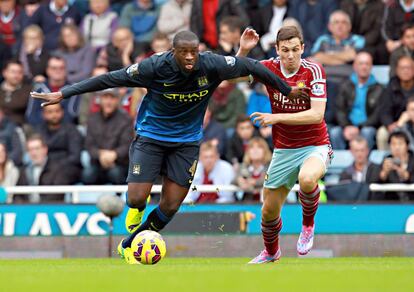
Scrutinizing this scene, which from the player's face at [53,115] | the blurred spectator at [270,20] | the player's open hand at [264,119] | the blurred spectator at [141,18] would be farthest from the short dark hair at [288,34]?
the blurred spectator at [141,18]

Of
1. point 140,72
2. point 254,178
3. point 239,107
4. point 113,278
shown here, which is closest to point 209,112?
point 239,107

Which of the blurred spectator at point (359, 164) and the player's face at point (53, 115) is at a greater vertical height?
the player's face at point (53, 115)

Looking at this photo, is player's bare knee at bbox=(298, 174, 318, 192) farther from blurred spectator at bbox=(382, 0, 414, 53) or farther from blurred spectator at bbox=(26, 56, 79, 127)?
blurred spectator at bbox=(26, 56, 79, 127)

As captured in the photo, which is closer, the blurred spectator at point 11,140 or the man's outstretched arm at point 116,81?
the man's outstretched arm at point 116,81

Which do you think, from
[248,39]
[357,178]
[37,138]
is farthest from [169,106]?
[37,138]

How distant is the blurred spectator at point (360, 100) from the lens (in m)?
17.8

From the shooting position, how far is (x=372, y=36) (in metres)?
18.9

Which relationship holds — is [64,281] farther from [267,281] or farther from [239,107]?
[239,107]

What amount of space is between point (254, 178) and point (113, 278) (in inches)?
295

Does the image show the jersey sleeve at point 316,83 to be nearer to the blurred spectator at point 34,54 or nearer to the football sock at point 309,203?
the football sock at point 309,203

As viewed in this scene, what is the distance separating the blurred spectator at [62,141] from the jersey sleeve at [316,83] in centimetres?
628

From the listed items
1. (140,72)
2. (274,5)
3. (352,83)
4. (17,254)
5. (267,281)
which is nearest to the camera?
(267,281)

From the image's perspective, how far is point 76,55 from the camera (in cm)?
1947

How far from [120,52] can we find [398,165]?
17.8 feet
